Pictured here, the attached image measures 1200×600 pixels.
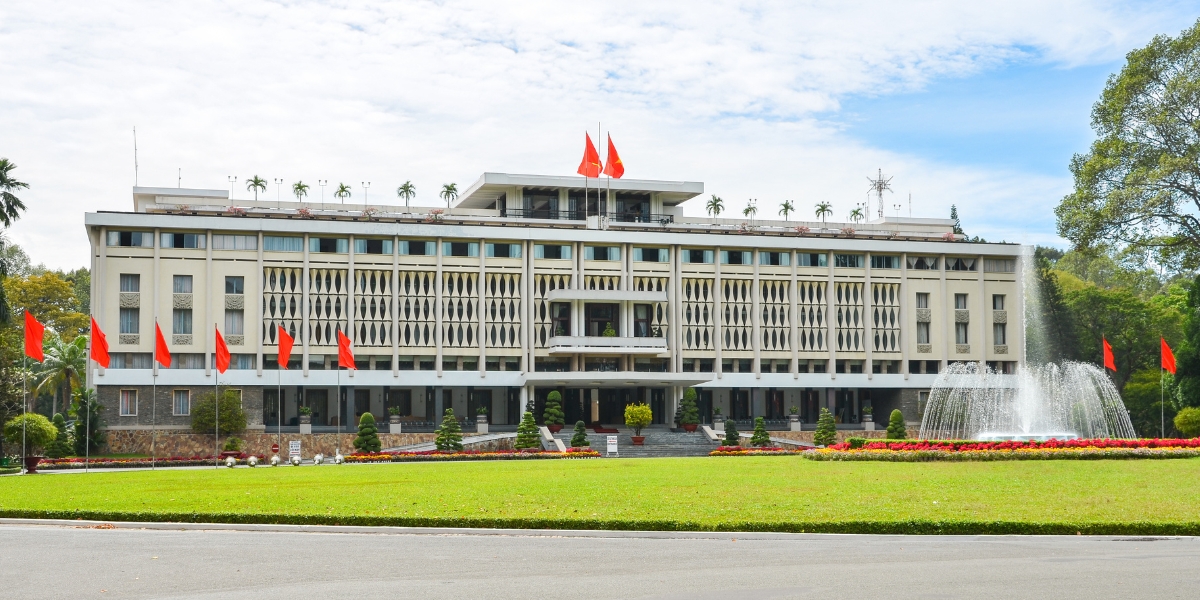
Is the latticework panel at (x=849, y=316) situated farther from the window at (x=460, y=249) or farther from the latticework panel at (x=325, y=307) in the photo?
the latticework panel at (x=325, y=307)

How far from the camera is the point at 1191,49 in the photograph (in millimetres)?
50562

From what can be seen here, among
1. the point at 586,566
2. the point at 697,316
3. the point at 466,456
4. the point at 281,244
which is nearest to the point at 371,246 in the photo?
the point at 281,244

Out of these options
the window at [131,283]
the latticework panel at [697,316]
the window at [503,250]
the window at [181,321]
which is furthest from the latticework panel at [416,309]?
the latticework panel at [697,316]

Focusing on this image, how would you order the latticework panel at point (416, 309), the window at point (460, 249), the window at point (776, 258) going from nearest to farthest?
the latticework panel at point (416, 309) → the window at point (460, 249) → the window at point (776, 258)

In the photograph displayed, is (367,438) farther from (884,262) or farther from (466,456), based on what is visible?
(884,262)

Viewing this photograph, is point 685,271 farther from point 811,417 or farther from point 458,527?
point 458,527

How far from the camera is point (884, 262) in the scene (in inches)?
3066

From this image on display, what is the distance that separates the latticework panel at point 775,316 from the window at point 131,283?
1403 inches

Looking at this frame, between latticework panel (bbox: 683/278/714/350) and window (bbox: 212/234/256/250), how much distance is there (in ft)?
82.8

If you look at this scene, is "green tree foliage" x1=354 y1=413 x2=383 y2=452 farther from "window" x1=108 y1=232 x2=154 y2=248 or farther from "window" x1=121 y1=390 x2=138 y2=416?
"window" x1=108 y1=232 x2=154 y2=248

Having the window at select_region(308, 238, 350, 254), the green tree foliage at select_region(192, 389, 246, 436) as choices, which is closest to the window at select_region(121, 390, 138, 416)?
the green tree foliage at select_region(192, 389, 246, 436)

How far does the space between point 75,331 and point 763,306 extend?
5042 cm

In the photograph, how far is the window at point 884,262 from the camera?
255ft

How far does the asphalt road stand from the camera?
13.0 m
